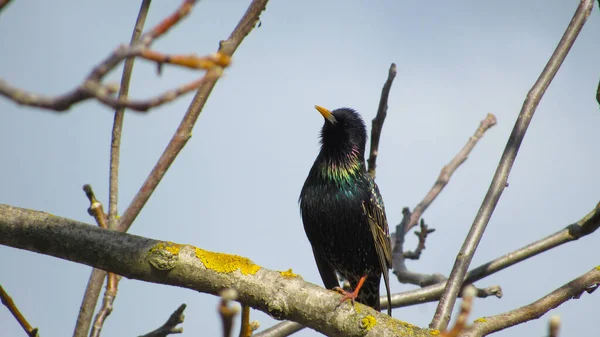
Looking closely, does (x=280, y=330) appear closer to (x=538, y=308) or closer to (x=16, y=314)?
(x=538, y=308)

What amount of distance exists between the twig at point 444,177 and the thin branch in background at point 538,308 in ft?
6.68

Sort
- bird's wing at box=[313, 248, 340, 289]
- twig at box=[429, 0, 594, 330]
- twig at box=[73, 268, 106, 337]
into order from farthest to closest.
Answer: bird's wing at box=[313, 248, 340, 289] → twig at box=[429, 0, 594, 330] → twig at box=[73, 268, 106, 337]

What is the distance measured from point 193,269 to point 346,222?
9.15 feet

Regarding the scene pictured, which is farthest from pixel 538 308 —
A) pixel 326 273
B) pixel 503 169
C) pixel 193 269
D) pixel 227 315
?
pixel 326 273

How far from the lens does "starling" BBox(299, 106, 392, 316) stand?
18.6 ft

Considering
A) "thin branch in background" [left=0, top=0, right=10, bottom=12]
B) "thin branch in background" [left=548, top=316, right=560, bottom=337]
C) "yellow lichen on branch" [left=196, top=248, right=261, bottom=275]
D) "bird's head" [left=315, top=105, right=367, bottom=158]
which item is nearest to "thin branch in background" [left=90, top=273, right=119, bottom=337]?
"yellow lichen on branch" [left=196, top=248, right=261, bottom=275]

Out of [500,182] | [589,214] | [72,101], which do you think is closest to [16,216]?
[72,101]

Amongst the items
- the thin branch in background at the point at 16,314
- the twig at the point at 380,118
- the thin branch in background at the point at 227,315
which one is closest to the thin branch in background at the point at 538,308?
the twig at the point at 380,118

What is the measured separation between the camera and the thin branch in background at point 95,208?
12.5 feet

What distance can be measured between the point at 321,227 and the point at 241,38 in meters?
2.45

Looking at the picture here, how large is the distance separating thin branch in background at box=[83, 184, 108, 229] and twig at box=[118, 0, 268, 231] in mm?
340

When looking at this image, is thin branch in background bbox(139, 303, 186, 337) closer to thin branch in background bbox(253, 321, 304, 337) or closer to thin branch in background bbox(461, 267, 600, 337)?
thin branch in background bbox(253, 321, 304, 337)

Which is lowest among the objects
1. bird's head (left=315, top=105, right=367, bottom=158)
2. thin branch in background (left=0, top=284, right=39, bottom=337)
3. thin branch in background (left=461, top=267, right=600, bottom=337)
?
thin branch in background (left=0, top=284, right=39, bottom=337)

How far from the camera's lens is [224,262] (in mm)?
3051
